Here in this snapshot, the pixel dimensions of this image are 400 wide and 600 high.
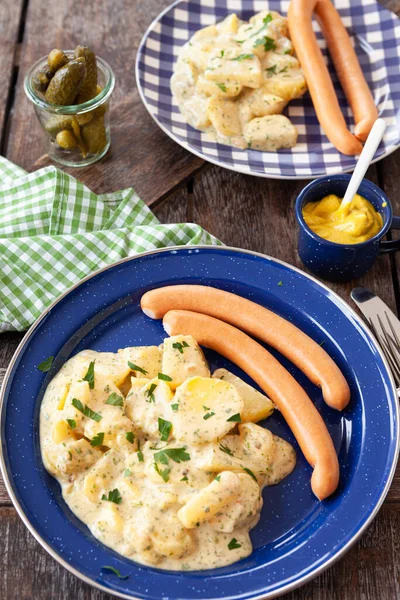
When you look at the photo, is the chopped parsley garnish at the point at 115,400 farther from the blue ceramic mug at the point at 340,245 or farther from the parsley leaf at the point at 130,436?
the blue ceramic mug at the point at 340,245

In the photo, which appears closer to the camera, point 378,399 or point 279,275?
point 378,399

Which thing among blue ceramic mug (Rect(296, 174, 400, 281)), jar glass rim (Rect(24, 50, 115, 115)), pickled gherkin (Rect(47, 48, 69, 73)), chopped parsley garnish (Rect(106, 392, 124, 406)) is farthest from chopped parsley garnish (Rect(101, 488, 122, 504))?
pickled gherkin (Rect(47, 48, 69, 73))

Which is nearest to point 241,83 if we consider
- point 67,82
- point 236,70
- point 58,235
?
point 236,70

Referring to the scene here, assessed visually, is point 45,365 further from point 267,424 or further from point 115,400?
point 267,424

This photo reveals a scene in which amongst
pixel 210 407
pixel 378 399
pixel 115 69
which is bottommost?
pixel 378 399

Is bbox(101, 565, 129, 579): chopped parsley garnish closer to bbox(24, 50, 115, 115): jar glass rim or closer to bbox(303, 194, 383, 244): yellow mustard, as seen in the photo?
bbox(303, 194, 383, 244): yellow mustard

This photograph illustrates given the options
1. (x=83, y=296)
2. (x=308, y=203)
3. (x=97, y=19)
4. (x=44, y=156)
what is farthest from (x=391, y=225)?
(x=97, y=19)

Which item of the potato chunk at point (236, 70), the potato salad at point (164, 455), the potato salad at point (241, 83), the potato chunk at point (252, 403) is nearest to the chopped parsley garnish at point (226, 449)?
the potato salad at point (164, 455)

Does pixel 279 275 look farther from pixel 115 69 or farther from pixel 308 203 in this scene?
pixel 115 69
